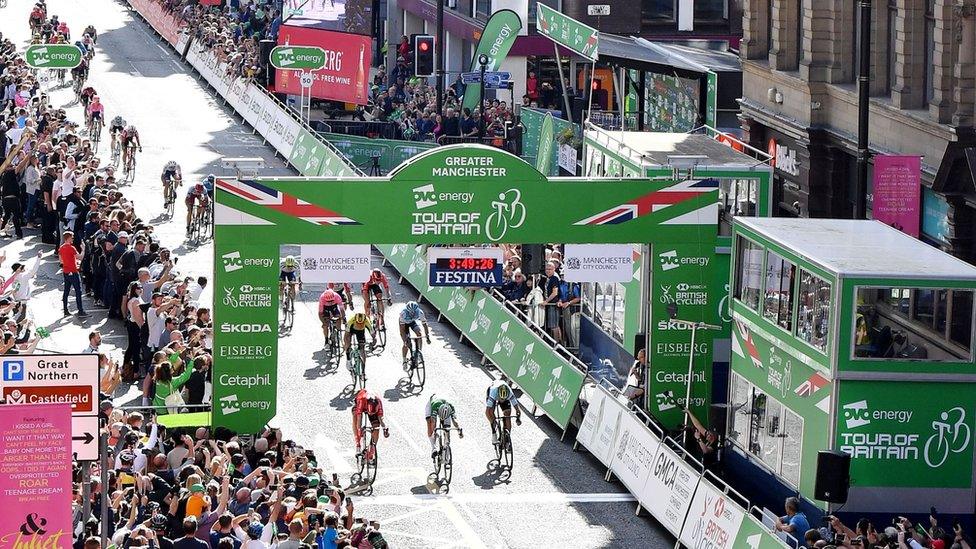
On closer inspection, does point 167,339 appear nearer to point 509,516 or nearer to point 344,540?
point 509,516

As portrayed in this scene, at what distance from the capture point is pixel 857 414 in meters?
25.4

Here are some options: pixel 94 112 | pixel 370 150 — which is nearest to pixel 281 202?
pixel 370 150

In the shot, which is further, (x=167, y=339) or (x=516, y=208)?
(x=167, y=339)

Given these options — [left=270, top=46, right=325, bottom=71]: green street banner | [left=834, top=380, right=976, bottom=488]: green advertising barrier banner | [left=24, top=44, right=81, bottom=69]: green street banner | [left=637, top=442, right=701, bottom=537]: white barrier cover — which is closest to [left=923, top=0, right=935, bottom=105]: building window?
[left=637, top=442, right=701, bottom=537]: white barrier cover

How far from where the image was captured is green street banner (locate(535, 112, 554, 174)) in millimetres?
48656

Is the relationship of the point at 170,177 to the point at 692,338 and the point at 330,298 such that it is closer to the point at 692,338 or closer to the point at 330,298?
the point at 330,298

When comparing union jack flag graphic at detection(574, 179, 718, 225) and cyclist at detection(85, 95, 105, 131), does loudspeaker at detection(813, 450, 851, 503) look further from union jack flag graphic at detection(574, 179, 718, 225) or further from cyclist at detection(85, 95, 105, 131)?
cyclist at detection(85, 95, 105, 131)

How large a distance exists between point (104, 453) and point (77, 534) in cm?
200

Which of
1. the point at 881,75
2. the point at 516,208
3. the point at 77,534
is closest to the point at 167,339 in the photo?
the point at 516,208

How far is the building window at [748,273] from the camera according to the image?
1113 inches

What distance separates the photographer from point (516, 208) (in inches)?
1184

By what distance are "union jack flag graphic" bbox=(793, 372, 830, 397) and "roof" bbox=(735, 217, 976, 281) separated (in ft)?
4.73

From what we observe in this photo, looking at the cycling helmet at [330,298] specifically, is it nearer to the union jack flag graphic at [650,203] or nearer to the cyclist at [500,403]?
the cyclist at [500,403]

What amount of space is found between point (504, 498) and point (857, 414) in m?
6.44
